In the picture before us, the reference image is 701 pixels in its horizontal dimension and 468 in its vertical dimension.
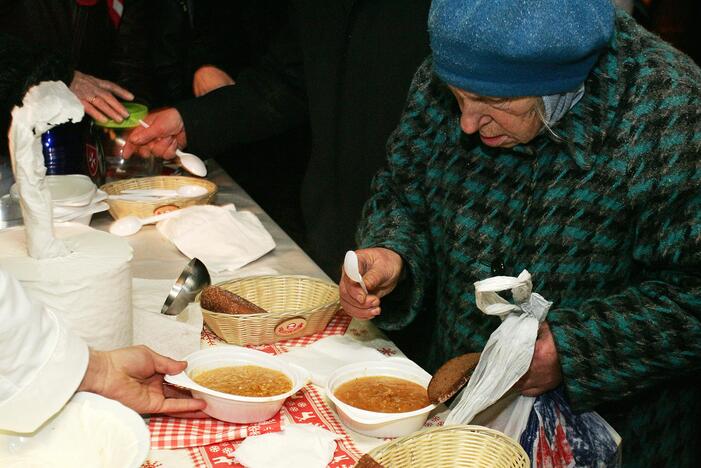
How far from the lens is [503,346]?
1.58 metres

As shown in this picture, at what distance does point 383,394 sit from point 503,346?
0.24 m

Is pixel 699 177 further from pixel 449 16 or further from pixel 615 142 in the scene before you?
pixel 449 16

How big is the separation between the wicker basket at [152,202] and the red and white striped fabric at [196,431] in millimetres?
1158

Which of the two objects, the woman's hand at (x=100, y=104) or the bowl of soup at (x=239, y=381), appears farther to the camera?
the woman's hand at (x=100, y=104)

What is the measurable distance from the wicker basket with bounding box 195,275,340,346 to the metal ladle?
0.10 ft

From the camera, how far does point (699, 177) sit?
158 cm

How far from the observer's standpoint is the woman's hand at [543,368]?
66.2 inches

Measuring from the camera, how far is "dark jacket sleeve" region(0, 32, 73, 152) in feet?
8.88

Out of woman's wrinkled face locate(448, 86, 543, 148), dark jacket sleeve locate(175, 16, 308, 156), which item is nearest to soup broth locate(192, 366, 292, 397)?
woman's wrinkled face locate(448, 86, 543, 148)

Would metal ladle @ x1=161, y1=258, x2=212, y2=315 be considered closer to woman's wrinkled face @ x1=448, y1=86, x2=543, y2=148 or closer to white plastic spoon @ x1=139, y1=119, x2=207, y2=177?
woman's wrinkled face @ x1=448, y1=86, x2=543, y2=148

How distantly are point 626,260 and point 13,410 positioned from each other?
1206 millimetres

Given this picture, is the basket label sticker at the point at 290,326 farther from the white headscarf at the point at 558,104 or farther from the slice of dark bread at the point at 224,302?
the white headscarf at the point at 558,104

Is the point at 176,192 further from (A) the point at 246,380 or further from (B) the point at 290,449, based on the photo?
(B) the point at 290,449

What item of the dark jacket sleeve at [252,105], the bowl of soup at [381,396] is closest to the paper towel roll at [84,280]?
the bowl of soup at [381,396]
